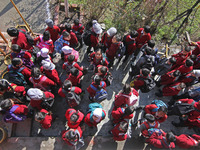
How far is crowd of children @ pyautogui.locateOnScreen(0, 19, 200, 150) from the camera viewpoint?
3.56m

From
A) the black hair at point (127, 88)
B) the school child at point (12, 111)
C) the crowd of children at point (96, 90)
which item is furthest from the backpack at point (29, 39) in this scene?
the black hair at point (127, 88)

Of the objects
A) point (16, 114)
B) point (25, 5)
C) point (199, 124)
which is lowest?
point (199, 124)

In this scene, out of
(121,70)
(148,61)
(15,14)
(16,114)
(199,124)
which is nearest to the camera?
(16,114)

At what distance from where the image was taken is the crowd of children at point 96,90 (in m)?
3.56

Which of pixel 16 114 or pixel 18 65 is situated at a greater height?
pixel 18 65

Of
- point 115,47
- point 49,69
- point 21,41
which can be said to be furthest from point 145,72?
point 21,41

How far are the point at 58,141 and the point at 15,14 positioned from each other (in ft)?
20.0

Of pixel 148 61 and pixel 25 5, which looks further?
pixel 25 5

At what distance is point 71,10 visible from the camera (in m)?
6.75

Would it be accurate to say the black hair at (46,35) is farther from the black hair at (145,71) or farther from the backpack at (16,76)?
the black hair at (145,71)

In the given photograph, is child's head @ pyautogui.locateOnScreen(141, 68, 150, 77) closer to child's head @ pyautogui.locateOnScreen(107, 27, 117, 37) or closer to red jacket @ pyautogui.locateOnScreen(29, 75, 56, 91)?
child's head @ pyautogui.locateOnScreen(107, 27, 117, 37)

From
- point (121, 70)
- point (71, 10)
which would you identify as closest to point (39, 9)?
point (71, 10)

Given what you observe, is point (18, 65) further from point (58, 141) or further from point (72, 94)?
point (58, 141)

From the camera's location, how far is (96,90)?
397 cm
